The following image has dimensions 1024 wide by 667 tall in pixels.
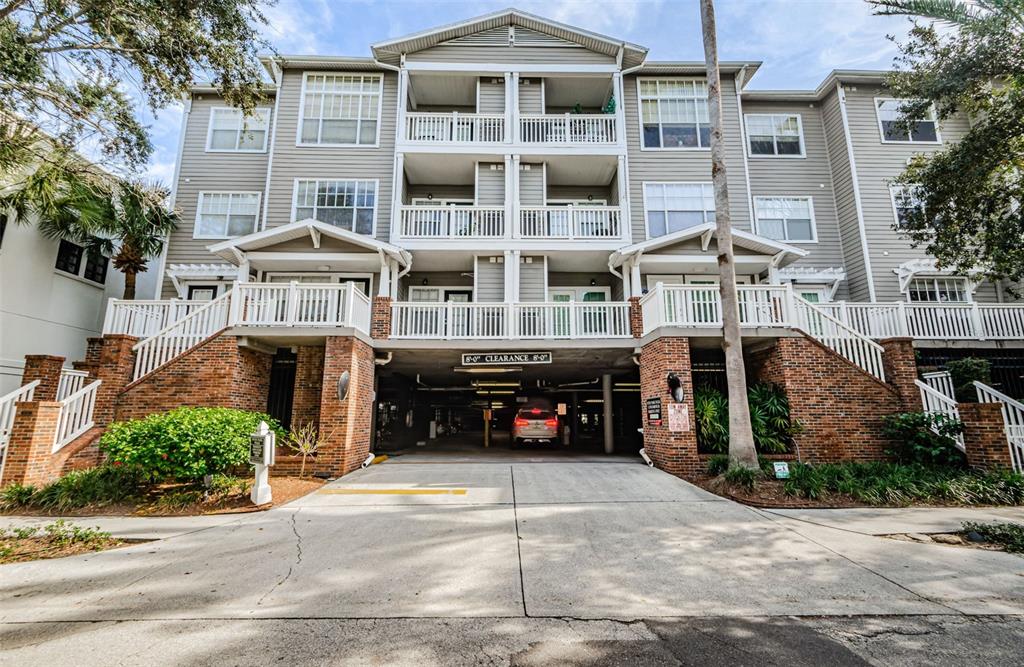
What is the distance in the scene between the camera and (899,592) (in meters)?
4.07

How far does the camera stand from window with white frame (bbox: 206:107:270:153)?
14.9m

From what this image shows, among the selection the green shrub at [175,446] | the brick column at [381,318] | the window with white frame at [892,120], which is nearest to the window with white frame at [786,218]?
the window with white frame at [892,120]

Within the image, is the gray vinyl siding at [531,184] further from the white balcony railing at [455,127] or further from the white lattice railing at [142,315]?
the white lattice railing at [142,315]

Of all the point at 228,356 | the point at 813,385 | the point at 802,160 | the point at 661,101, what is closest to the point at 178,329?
the point at 228,356

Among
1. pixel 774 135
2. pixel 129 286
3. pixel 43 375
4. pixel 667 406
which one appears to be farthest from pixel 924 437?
pixel 129 286

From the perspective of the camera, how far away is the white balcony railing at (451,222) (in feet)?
43.8

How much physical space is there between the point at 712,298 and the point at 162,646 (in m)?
10.6

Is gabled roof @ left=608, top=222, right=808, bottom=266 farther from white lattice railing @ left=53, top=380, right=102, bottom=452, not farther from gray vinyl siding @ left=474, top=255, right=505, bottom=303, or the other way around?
white lattice railing @ left=53, top=380, right=102, bottom=452

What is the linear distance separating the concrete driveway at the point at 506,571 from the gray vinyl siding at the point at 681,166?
10803 millimetres

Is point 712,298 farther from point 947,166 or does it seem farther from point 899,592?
point 899,592

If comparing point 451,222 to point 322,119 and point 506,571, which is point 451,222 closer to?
point 322,119

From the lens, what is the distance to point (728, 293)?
8.81 meters

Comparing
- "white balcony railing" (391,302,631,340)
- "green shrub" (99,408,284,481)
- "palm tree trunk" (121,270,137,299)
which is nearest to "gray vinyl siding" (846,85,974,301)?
"white balcony railing" (391,302,631,340)

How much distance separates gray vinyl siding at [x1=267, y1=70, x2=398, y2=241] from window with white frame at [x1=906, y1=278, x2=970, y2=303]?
17.4 meters
